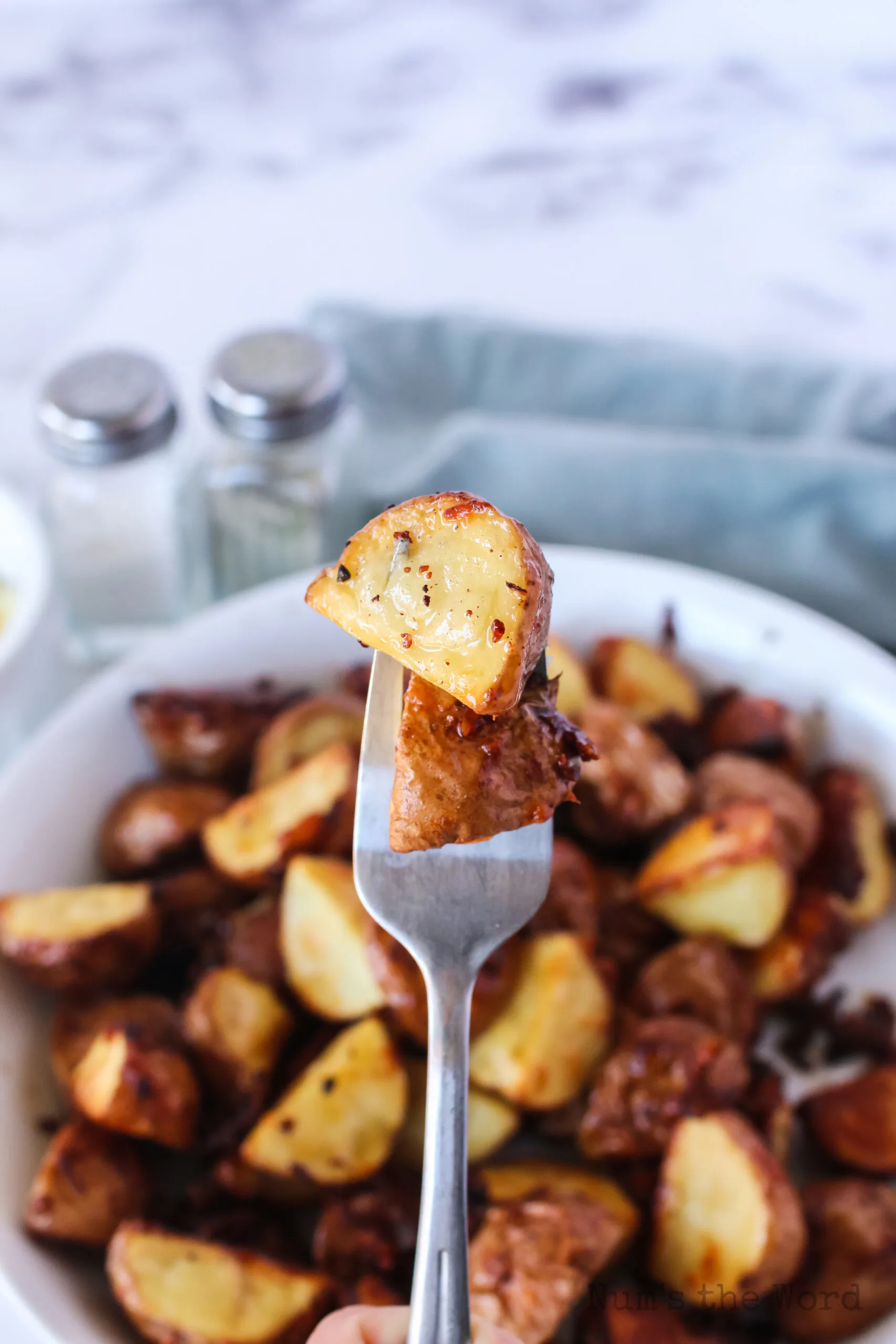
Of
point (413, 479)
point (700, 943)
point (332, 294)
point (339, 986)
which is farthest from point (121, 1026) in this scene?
point (332, 294)

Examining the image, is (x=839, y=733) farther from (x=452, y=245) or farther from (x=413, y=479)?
(x=452, y=245)

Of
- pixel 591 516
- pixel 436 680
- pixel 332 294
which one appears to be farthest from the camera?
pixel 332 294

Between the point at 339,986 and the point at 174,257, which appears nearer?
the point at 339,986

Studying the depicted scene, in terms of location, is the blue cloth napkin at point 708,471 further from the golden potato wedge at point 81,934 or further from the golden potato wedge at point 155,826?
the golden potato wedge at point 81,934

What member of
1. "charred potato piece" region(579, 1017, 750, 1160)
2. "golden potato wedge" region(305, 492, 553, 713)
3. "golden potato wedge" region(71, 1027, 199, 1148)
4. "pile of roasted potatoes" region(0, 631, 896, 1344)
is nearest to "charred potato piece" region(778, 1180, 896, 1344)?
"pile of roasted potatoes" region(0, 631, 896, 1344)

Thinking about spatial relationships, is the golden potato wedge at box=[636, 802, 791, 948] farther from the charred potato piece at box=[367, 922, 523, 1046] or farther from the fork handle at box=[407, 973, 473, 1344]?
the fork handle at box=[407, 973, 473, 1344]

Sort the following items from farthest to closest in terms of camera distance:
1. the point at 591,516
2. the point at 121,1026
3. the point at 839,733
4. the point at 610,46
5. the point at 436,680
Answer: the point at 610,46 → the point at 591,516 → the point at 839,733 → the point at 121,1026 → the point at 436,680

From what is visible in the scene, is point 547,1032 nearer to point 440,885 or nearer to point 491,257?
point 440,885
